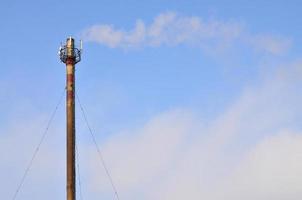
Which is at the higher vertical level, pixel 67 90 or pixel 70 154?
pixel 67 90

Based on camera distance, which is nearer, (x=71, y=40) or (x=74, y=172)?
(x=74, y=172)

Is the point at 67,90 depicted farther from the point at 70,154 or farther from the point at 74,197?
the point at 74,197

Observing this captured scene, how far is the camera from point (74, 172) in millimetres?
37156

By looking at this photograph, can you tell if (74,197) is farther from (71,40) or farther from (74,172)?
(71,40)

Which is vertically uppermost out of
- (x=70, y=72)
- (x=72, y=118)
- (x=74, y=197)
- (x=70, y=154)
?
(x=70, y=72)

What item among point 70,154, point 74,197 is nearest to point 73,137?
point 70,154

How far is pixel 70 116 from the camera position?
38312 mm

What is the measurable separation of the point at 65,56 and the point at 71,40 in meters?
1.28

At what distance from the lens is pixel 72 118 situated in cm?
3831

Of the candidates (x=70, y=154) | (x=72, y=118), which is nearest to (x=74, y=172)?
(x=70, y=154)

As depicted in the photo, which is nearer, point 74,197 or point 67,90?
point 74,197

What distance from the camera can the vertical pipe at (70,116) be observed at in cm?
3672

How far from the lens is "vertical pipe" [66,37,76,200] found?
3672 centimetres

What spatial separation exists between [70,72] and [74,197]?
891 centimetres
